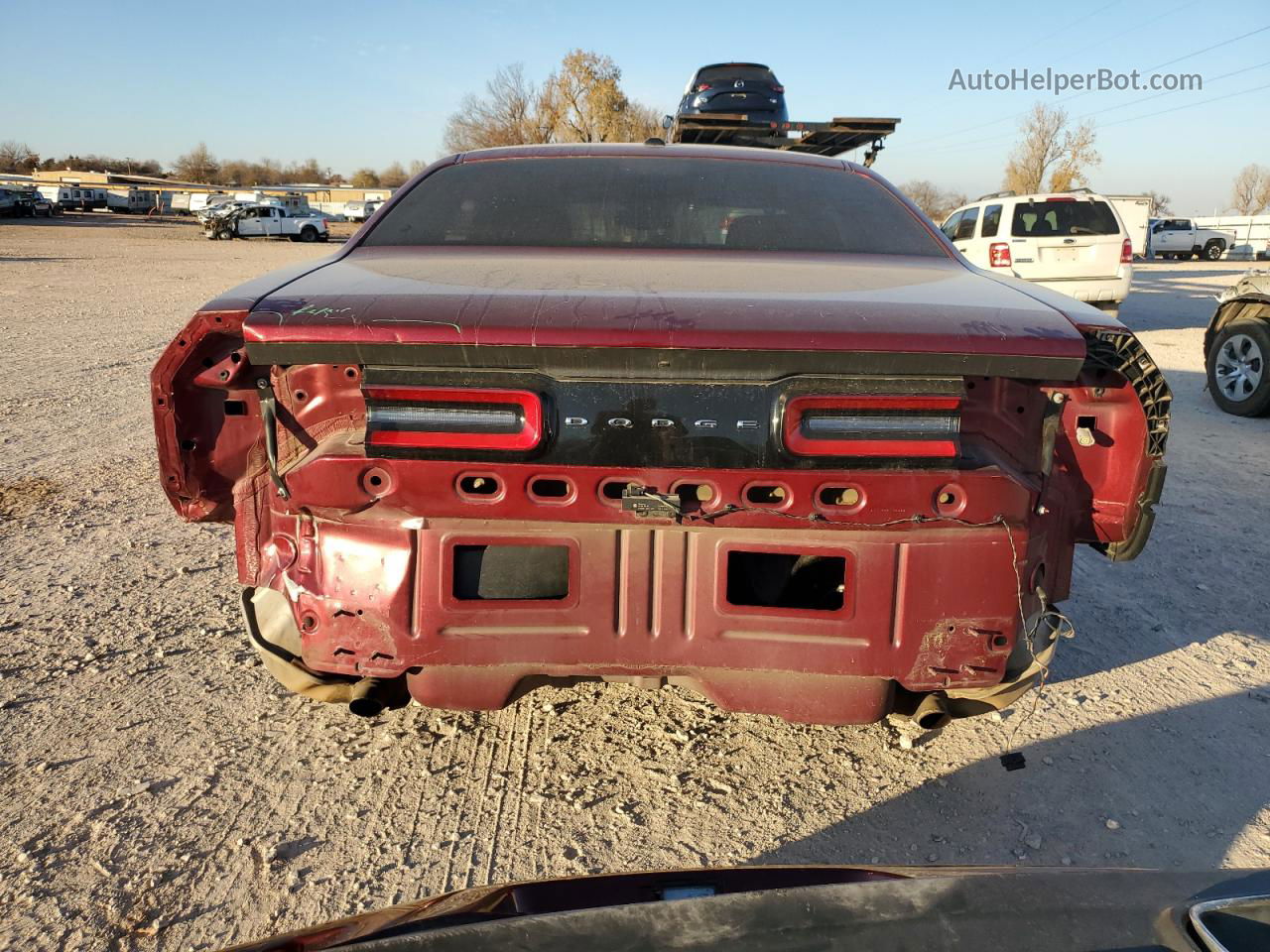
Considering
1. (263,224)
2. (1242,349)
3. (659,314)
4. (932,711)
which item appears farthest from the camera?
(263,224)

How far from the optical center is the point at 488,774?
258 centimetres

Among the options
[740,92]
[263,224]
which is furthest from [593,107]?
[740,92]

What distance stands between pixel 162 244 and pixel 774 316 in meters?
36.6

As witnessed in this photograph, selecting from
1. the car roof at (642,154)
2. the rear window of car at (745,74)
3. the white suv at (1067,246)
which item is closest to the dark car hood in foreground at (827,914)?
the car roof at (642,154)

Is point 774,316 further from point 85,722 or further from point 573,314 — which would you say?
point 85,722

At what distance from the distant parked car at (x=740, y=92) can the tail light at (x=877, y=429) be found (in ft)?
40.6

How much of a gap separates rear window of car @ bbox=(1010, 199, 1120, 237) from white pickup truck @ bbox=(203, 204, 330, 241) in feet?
120

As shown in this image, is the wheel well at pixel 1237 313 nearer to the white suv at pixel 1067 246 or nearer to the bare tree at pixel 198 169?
the white suv at pixel 1067 246

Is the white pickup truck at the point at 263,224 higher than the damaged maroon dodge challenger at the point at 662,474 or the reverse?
higher

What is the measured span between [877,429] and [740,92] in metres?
12.8

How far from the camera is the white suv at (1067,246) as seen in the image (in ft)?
38.7

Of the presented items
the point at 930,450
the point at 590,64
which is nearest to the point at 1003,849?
the point at 930,450

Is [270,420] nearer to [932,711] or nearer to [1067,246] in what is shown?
[932,711]

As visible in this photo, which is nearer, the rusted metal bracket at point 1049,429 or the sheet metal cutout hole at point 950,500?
the sheet metal cutout hole at point 950,500
